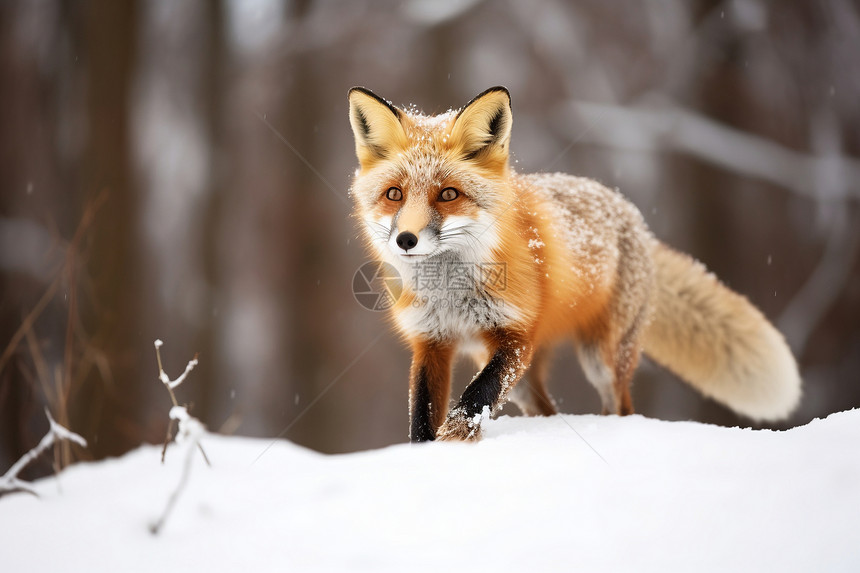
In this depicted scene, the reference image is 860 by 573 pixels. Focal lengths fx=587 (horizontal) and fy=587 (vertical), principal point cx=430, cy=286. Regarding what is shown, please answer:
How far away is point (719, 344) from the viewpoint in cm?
299

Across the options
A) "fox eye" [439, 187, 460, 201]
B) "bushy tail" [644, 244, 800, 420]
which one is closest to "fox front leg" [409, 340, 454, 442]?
"fox eye" [439, 187, 460, 201]

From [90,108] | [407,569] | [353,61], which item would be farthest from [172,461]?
[353,61]

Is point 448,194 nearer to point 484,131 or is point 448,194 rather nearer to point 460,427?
point 484,131

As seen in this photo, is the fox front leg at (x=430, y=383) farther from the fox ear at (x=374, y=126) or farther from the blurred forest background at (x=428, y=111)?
the blurred forest background at (x=428, y=111)

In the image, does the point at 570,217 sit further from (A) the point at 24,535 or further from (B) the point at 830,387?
(B) the point at 830,387

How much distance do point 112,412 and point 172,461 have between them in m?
2.64

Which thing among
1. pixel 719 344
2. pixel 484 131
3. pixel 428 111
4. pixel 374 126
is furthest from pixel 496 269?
pixel 428 111

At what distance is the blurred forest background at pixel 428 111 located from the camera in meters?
4.73

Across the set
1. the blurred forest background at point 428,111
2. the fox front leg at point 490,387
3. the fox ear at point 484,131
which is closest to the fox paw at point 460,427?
the fox front leg at point 490,387

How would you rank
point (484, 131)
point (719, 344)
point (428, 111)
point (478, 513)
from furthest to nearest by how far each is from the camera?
1. point (428, 111)
2. point (719, 344)
3. point (484, 131)
4. point (478, 513)

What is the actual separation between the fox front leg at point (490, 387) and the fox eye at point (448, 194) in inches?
20.2

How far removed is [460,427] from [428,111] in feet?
10.9

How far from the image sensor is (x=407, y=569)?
1195mm

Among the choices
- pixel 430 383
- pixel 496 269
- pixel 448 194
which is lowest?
pixel 430 383
